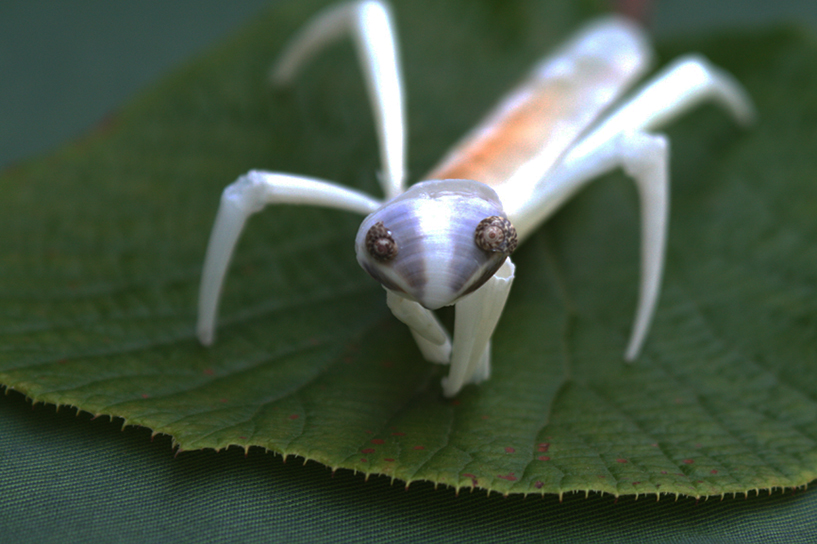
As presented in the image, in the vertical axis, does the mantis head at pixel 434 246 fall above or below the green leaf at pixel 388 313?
above

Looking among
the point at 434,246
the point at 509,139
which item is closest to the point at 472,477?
the point at 434,246

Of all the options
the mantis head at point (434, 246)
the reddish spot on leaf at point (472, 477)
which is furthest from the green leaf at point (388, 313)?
the mantis head at point (434, 246)

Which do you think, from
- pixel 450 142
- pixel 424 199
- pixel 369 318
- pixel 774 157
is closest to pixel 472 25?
pixel 450 142

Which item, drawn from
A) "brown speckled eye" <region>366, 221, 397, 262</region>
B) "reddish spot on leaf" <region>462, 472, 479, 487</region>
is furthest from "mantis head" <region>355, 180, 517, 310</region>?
"reddish spot on leaf" <region>462, 472, 479, 487</region>

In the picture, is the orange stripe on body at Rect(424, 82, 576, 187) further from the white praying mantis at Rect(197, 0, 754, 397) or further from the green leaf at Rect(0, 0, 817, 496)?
the green leaf at Rect(0, 0, 817, 496)

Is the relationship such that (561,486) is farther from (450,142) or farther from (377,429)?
(450,142)

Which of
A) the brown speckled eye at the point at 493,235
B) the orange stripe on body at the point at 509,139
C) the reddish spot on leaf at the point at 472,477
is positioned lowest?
the reddish spot on leaf at the point at 472,477

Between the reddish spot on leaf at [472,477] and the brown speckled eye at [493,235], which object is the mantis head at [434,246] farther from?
the reddish spot on leaf at [472,477]
